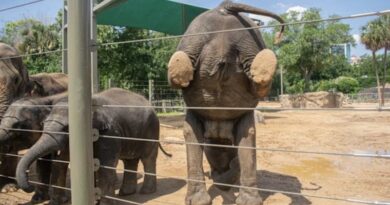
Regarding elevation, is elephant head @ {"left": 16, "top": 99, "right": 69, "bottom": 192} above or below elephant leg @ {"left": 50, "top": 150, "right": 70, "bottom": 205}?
above

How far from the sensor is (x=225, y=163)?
12.6 ft

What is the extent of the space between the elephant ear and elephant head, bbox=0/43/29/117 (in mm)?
45

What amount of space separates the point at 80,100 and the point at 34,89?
8.90ft

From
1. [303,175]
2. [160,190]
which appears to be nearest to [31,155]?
[160,190]

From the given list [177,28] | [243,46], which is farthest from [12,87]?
[177,28]

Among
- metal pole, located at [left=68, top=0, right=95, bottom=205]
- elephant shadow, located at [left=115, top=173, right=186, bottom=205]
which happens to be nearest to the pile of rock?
elephant shadow, located at [left=115, top=173, right=186, bottom=205]

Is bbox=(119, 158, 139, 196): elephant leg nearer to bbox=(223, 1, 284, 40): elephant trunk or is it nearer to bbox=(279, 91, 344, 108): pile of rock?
bbox=(223, 1, 284, 40): elephant trunk

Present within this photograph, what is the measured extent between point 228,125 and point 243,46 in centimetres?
61

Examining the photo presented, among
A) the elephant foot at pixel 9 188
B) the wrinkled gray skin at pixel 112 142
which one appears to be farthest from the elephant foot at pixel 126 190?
the elephant foot at pixel 9 188

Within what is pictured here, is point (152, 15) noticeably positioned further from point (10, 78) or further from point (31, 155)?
point (31, 155)

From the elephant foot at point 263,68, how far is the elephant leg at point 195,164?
645mm

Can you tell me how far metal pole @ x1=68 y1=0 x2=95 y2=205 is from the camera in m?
1.86

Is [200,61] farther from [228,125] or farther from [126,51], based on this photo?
[126,51]

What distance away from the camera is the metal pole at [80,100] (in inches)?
73.4
